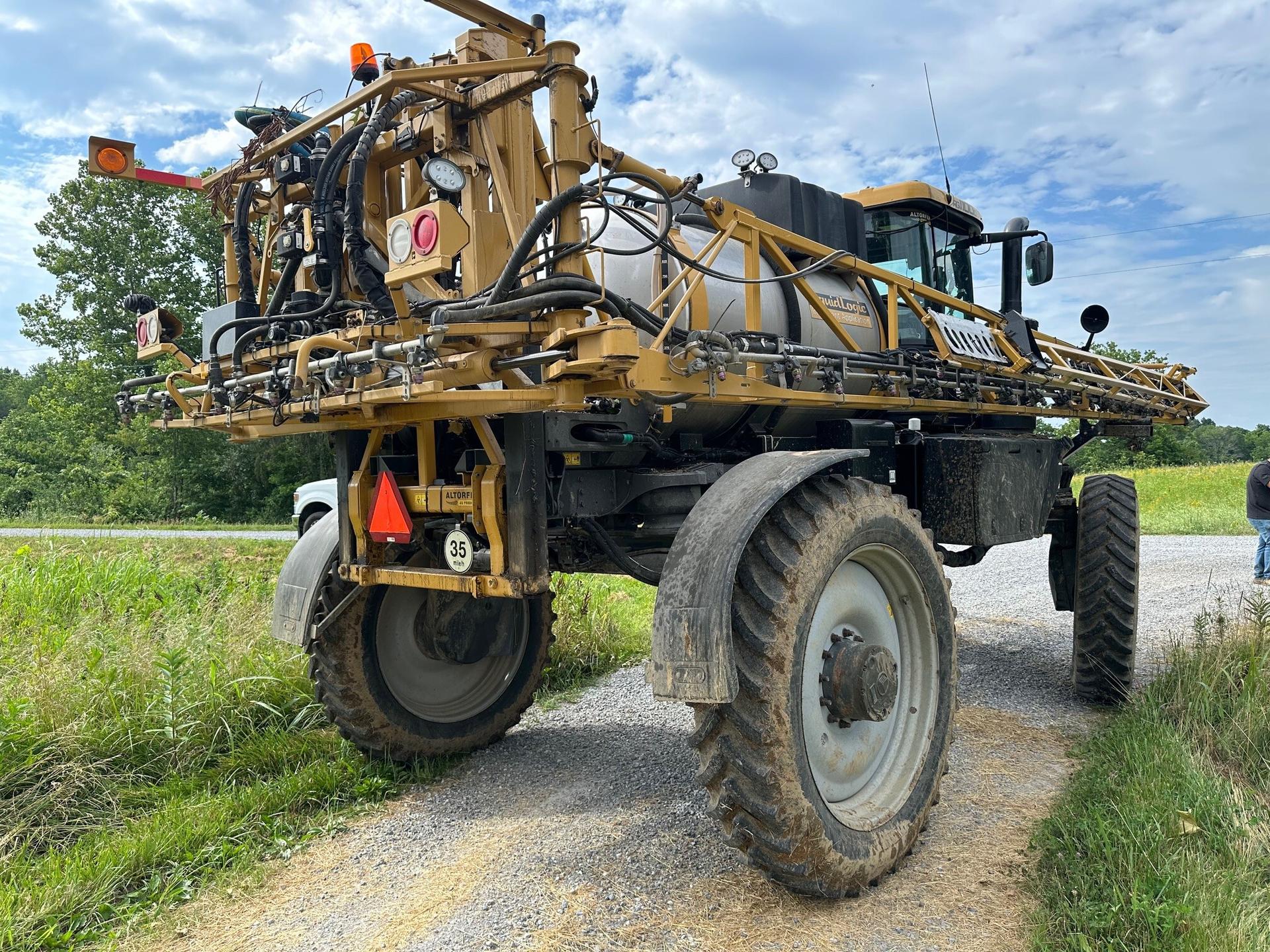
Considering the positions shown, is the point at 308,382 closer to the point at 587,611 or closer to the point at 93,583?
the point at 587,611

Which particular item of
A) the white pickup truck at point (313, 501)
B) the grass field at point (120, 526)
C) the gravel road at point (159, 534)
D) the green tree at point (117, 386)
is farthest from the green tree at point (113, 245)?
the white pickup truck at point (313, 501)

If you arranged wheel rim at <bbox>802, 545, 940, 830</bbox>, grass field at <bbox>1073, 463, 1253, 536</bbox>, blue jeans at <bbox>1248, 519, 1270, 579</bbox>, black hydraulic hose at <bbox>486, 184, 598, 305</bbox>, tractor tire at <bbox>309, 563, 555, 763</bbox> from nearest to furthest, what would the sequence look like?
black hydraulic hose at <bbox>486, 184, 598, 305</bbox>, wheel rim at <bbox>802, 545, 940, 830</bbox>, tractor tire at <bbox>309, 563, 555, 763</bbox>, blue jeans at <bbox>1248, 519, 1270, 579</bbox>, grass field at <bbox>1073, 463, 1253, 536</bbox>

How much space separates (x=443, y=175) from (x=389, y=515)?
Answer: 1.39 meters

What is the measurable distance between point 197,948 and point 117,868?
629mm

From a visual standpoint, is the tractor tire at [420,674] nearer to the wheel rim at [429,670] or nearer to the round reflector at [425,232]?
the wheel rim at [429,670]

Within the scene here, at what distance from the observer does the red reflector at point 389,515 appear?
12.2 feet

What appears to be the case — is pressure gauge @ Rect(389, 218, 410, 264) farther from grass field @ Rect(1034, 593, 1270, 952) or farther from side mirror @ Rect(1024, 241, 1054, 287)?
side mirror @ Rect(1024, 241, 1054, 287)

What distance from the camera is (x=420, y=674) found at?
15.0 ft

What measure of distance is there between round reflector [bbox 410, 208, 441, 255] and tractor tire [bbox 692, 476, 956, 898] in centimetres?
143

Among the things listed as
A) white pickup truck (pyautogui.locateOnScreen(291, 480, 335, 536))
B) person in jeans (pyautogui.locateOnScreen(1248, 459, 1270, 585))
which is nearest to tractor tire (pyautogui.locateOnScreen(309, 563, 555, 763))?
white pickup truck (pyautogui.locateOnScreen(291, 480, 335, 536))

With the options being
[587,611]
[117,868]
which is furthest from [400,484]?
[587,611]

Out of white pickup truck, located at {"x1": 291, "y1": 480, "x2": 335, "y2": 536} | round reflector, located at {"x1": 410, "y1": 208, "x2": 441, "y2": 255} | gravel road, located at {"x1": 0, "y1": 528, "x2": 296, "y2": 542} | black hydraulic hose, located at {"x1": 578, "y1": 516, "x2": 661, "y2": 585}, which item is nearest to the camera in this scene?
round reflector, located at {"x1": 410, "y1": 208, "x2": 441, "y2": 255}

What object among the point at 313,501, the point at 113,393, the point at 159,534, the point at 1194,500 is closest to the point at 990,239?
the point at 313,501

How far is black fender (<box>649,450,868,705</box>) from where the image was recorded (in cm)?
285
